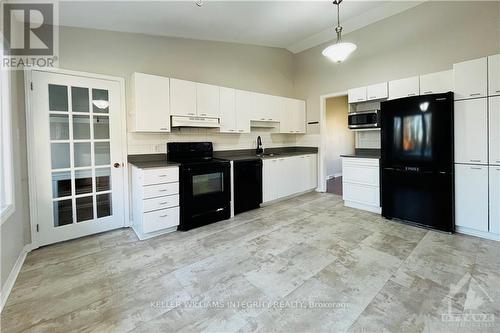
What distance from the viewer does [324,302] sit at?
70.1 inches

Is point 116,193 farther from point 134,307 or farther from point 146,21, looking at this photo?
point 146,21

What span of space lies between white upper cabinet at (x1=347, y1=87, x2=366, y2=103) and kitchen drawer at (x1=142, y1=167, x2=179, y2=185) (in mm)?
3421

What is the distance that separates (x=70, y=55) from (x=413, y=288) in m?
4.42

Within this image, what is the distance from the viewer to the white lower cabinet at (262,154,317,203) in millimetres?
4398

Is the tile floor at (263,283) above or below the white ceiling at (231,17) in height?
below

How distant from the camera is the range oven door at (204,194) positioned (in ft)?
10.6

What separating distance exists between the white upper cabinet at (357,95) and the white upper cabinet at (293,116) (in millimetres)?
1276

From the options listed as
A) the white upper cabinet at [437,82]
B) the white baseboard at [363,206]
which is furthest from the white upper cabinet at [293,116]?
the white upper cabinet at [437,82]

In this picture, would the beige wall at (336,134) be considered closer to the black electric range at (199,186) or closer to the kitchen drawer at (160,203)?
the black electric range at (199,186)

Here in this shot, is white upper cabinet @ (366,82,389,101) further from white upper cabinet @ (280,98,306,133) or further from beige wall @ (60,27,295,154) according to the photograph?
beige wall @ (60,27,295,154)

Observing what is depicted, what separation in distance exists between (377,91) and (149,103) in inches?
145

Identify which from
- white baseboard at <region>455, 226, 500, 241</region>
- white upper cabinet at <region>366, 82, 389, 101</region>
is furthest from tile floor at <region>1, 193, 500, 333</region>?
white upper cabinet at <region>366, 82, 389, 101</region>

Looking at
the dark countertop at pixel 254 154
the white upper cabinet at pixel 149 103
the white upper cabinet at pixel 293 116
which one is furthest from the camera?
the white upper cabinet at pixel 293 116

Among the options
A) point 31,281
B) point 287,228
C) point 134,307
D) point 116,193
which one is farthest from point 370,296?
point 116,193
